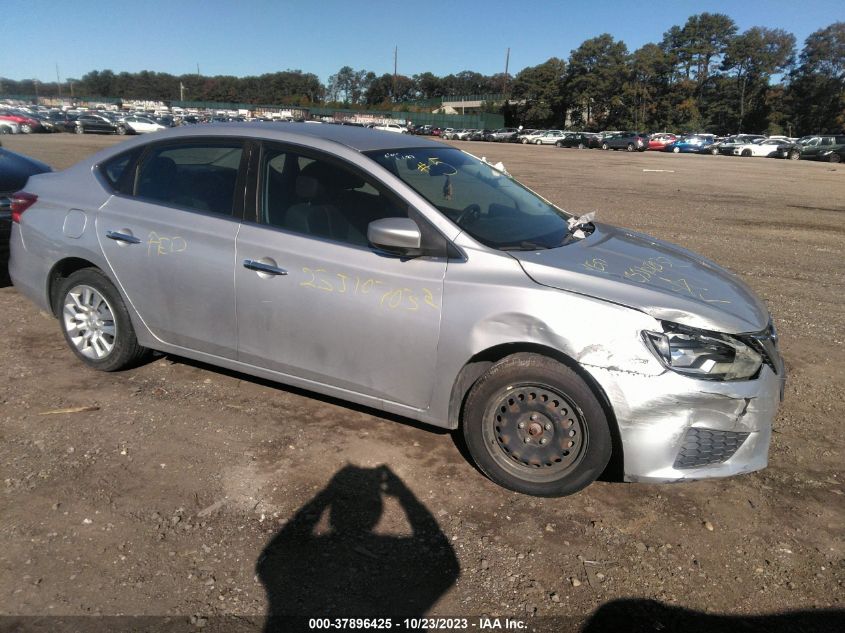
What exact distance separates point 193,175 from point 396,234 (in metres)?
1.69

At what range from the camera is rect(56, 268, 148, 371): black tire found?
14.2 ft

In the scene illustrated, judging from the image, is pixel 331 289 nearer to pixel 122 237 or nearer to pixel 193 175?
pixel 193 175

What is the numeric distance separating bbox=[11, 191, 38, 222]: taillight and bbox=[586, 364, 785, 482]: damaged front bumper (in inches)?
163

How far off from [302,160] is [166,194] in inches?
40.5

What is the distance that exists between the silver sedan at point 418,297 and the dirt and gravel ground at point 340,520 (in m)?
0.32

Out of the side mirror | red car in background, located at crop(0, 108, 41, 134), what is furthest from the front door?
red car in background, located at crop(0, 108, 41, 134)

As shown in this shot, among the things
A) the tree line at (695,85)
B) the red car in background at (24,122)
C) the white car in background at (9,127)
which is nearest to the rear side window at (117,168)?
the white car in background at (9,127)

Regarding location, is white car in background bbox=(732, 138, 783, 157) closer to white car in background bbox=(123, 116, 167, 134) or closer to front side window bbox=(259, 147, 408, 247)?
white car in background bbox=(123, 116, 167, 134)

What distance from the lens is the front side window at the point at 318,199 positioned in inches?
141

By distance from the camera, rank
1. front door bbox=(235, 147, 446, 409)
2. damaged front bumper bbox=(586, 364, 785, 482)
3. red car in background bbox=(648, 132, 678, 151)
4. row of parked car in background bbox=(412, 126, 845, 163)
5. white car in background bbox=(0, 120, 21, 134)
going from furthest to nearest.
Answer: red car in background bbox=(648, 132, 678, 151) → white car in background bbox=(0, 120, 21, 134) → row of parked car in background bbox=(412, 126, 845, 163) → front door bbox=(235, 147, 446, 409) → damaged front bumper bbox=(586, 364, 785, 482)

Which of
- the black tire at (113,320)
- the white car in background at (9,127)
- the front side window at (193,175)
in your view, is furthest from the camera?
the white car in background at (9,127)

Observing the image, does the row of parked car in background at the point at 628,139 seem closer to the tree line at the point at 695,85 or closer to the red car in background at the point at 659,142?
the red car in background at the point at 659,142

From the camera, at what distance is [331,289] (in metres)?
3.51

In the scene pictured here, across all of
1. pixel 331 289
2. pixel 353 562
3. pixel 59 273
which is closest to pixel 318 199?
pixel 331 289
